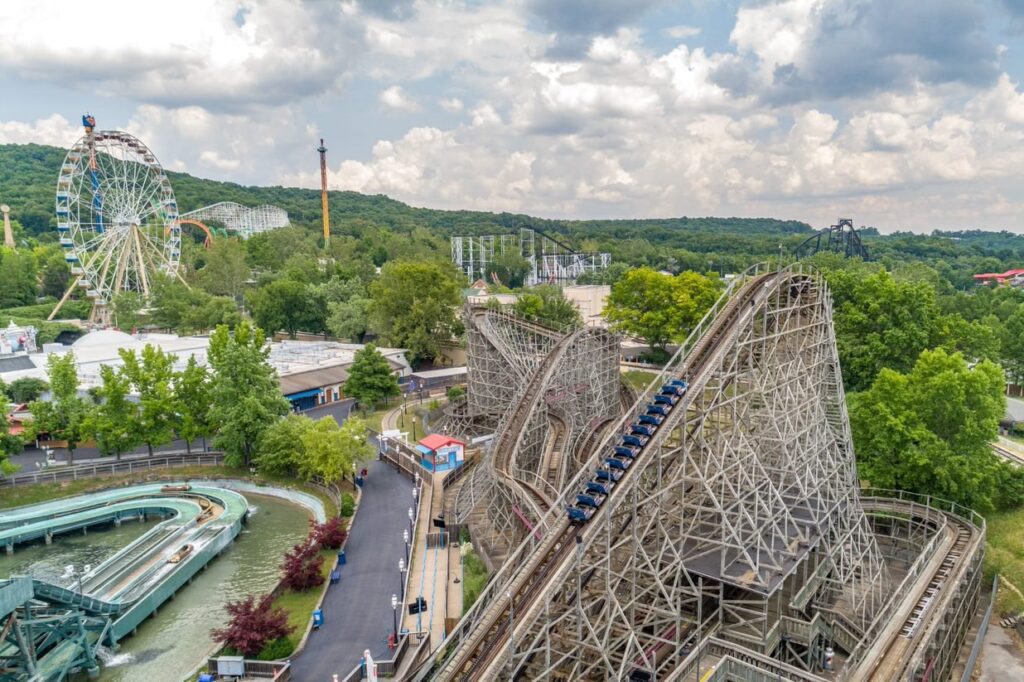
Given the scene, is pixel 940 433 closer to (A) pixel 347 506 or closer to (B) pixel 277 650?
(A) pixel 347 506

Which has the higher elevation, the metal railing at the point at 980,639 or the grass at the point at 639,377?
the grass at the point at 639,377

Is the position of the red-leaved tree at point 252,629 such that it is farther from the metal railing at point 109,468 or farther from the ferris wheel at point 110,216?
the ferris wheel at point 110,216

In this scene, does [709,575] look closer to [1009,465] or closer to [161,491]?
[1009,465]

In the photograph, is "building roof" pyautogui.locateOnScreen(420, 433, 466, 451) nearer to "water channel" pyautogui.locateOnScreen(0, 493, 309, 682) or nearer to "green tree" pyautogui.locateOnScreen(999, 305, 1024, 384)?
"water channel" pyautogui.locateOnScreen(0, 493, 309, 682)

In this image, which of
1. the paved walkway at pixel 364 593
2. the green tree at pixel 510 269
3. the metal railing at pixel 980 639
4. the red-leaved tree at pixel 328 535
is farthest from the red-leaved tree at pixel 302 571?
the green tree at pixel 510 269

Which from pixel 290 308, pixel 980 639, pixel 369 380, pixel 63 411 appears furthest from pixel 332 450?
pixel 290 308

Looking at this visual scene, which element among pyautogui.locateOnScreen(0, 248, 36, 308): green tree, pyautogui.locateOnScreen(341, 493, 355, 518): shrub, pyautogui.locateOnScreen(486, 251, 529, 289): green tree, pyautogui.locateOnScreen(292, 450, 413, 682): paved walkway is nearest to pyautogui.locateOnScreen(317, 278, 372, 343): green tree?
pyautogui.locateOnScreen(292, 450, 413, 682): paved walkway
